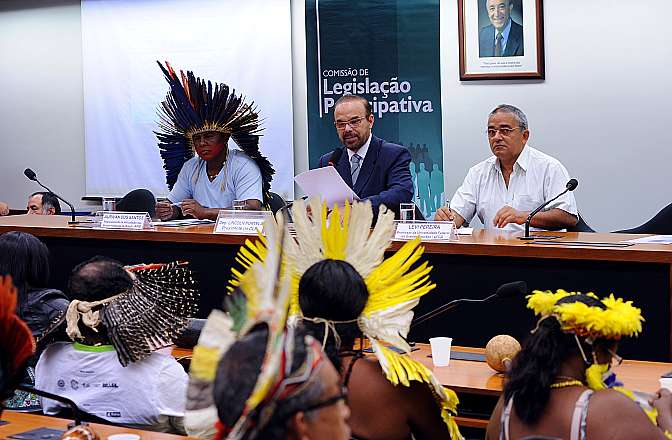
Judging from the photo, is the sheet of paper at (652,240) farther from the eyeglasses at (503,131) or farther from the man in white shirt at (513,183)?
the eyeglasses at (503,131)

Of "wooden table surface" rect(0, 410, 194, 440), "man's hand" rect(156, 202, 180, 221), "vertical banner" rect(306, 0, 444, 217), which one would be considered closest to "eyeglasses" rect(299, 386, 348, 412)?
"wooden table surface" rect(0, 410, 194, 440)

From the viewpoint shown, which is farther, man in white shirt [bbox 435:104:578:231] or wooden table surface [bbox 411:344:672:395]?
man in white shirt [bbox 435:104:578:231]

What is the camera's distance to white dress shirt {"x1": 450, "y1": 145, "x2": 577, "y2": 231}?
4996mm

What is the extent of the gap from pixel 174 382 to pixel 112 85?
5.01m

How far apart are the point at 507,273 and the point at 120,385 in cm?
192

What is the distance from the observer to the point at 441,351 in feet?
10.3

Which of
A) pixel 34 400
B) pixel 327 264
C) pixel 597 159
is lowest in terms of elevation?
pixel 34 400

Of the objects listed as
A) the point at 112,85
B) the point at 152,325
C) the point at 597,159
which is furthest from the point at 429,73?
the point at 152,325

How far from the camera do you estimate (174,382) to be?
2.73 m

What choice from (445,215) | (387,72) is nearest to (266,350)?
(445,215)

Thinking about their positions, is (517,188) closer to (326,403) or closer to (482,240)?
(482,240)

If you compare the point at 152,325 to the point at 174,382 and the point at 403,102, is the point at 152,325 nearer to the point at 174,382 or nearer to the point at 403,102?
the point at 174,382

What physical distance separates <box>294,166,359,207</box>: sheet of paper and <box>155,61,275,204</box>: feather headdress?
1310mm

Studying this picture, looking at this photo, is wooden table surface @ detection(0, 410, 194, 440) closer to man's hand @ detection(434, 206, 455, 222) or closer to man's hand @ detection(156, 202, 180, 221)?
man's hand @ detection(434, 206, 455, 222)
